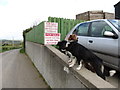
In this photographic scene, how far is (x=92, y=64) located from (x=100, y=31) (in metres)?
1.45

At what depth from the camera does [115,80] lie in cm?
320

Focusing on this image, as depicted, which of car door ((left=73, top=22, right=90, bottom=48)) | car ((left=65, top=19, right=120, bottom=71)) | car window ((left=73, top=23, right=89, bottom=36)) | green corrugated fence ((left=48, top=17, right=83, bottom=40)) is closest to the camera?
car ((left=65, top=19, right=120, bottom=71))

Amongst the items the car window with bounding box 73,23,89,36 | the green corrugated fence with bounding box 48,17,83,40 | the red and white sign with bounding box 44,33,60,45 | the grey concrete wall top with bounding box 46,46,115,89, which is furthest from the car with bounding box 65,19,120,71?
the green corrugated fence with bounding box 48,17,83,40

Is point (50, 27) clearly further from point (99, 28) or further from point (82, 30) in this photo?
point (99, 28)

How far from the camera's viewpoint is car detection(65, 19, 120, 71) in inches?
122

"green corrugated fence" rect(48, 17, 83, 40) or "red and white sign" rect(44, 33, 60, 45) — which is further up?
"green corrugated fence" rect(48, 17, 83, 40)

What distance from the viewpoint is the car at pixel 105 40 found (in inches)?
122

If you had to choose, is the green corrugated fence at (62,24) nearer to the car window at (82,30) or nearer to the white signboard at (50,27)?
the white signboard at (50,27)

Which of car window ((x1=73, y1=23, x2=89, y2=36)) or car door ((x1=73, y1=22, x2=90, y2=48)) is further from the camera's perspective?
car window ((x1=73, y1=23, x2=89, y2=36))

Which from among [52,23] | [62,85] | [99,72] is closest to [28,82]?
[62,85]

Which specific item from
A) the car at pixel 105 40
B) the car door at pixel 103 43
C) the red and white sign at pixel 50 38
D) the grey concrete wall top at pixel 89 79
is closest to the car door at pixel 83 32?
the car at pixel 105 40

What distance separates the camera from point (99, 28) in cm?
393

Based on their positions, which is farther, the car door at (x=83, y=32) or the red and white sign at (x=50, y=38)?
the red and white sign at (x=50, y=38)

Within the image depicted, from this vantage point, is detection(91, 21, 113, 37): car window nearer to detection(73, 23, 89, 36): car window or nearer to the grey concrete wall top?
detection(73, 23, 89, 36): car window
